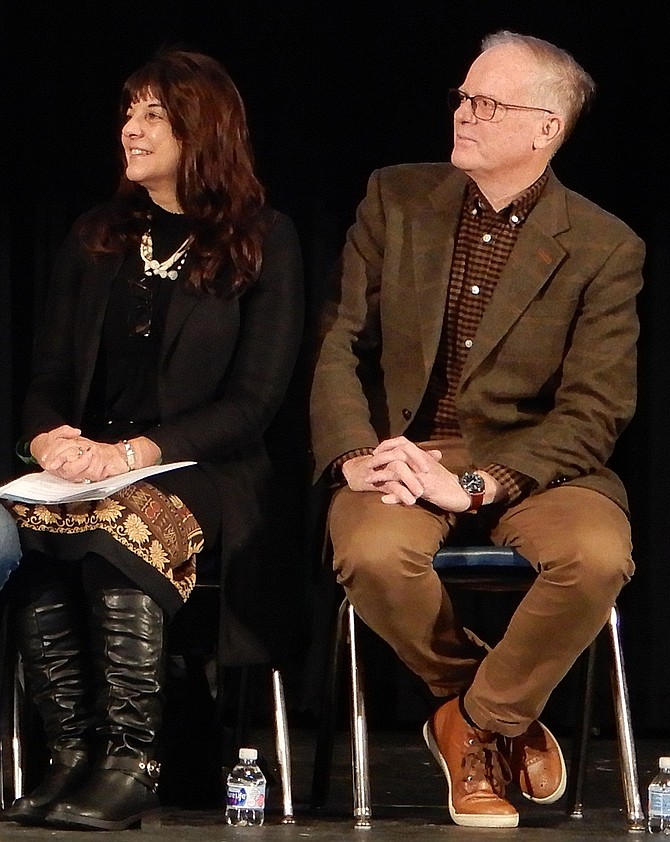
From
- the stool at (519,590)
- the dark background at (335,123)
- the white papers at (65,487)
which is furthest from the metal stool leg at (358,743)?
the dark background at (335,123)

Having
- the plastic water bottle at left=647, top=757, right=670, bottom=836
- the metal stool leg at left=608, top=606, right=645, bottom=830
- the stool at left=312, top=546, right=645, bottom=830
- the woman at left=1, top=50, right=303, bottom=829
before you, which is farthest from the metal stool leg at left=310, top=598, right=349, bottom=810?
the plastic water bottle at left=647, top=757, right=670, bottom=836

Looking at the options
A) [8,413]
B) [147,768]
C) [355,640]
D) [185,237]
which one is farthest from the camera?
[8,413]

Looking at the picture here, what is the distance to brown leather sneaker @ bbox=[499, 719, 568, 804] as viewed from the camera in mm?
3062

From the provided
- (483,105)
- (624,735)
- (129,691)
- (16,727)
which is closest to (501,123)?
(483,105)

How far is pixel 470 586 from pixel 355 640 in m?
0.25

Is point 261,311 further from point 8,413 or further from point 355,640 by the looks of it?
point 8,413

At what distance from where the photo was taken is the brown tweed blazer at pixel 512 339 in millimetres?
3166

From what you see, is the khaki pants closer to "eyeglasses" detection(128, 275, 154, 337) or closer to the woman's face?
"eyeglasses" detection(128, 275, 154, 337)

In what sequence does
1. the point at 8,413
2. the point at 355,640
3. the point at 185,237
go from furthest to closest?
the point at 8,413 → the point at 185,237 → the point at 355,640

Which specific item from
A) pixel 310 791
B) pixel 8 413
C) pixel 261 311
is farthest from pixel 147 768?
pixel 8 413

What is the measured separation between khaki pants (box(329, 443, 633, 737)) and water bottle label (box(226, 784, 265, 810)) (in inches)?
14.7

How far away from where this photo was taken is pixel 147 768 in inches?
112

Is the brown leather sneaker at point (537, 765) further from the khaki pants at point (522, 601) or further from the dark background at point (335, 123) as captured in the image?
the dark background at point (335, 123)

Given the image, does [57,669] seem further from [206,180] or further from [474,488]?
[206,180]
